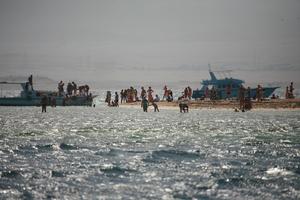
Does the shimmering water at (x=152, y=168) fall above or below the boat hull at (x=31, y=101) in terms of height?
below

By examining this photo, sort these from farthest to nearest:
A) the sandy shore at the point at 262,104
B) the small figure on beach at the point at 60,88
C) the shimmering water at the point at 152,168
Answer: the small figure on beach at the point at 60,88 < the sandy shore at the point at 262,104 < the shimmering water at the point at 152,168

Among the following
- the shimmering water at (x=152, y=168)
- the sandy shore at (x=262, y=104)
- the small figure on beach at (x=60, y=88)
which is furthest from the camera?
the small figure on beach at (x=60, y=88)

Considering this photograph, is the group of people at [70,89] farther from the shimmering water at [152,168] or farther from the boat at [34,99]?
the shimmering water at [152,168]

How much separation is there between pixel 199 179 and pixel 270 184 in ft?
6.15

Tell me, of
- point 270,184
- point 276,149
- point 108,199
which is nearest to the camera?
point 108,199

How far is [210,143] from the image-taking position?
2219cm

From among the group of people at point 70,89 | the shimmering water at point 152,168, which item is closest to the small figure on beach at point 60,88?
the group of people at point 70,89

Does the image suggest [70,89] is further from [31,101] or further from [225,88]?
[225,88]

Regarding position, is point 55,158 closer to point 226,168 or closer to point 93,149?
point 93,149

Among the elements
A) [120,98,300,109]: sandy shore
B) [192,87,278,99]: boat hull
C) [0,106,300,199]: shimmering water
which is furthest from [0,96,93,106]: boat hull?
[0,106,300,199]: shimmering water

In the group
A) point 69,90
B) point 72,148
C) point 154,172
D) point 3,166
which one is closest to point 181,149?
point 72,148

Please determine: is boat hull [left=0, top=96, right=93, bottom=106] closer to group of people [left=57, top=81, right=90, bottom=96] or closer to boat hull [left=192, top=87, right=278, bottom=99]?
group of people [left=57, top=81, right=90, bottom=96]

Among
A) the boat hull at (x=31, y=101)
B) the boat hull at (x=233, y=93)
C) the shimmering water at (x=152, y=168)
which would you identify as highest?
the boat hull at (x=233, y=93)

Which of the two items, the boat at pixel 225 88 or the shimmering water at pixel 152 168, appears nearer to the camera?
the shimmering water at pixel 152 168
